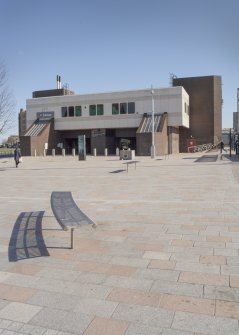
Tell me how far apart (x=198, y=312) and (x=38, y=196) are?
29.9ft

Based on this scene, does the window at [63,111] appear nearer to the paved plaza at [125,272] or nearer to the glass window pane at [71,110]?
the glass window pane at [71,110]

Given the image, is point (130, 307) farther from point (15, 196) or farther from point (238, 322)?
point (15, 196)

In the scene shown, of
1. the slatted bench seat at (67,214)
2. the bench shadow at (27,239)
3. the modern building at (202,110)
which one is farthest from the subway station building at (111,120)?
the slatted bench seat at (67,214)

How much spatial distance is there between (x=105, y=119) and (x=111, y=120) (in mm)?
870

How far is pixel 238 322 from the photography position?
3.65 meters

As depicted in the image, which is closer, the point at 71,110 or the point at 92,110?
the point at 92,110

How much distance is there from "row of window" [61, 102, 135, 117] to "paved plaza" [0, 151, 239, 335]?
4205cm

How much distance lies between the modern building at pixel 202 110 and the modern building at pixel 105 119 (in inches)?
128

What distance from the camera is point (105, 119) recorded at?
52.1 m

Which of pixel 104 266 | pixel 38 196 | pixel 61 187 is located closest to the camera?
pixel 104 266

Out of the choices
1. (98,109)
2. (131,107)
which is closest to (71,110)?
(98,109)

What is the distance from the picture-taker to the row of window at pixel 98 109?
50.9 meters

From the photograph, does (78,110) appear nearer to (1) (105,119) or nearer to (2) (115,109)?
(1) (105,119)

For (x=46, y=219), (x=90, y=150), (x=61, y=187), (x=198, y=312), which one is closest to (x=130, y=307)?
(x=198, y=312)
